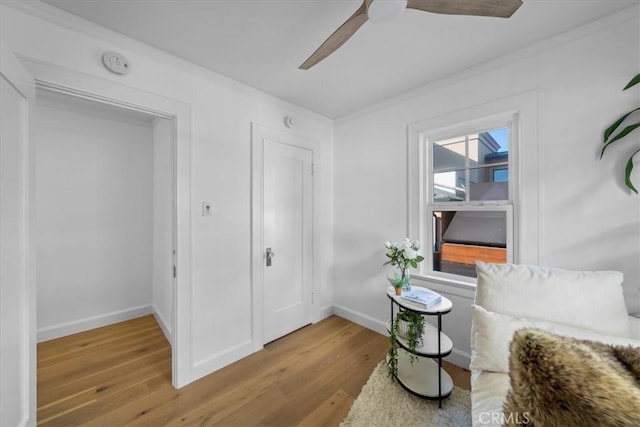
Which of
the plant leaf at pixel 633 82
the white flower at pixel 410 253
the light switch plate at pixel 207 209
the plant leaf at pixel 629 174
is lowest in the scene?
the white flower at pixel 410 253

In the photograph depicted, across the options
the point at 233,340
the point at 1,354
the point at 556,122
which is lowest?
the point at 233,340

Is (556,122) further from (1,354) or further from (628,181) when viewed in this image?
(1,354)

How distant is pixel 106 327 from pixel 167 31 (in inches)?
126

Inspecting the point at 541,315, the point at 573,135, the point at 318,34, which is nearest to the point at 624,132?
the point at 573,135

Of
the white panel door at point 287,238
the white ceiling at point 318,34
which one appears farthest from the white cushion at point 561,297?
the white panel door at point 287,238

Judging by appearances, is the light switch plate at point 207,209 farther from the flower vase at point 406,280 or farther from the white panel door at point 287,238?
the flower vase at point 406,280

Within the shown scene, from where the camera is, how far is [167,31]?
1.61 m

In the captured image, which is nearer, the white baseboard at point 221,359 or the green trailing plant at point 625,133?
the green trailing plant at point 625,133

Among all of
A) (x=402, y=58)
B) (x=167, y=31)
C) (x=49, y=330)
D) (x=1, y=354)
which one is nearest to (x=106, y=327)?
(x=49, y=330)

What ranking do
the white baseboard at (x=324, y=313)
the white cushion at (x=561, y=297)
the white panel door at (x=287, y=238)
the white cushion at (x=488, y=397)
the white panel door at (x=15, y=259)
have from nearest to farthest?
1. the white cushion at (x=488, y=397)
2. the white panel door at (x=15, y=259)
3. the white cushion at (x=561, y=297)
4. the white panel door at (x=287, y=238)
5. the white baseboard at (x=324, y=313)

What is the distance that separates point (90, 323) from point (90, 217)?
1.22 metres

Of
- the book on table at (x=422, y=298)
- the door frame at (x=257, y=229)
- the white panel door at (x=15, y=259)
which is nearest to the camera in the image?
the white panel door at (x=15, y=259)

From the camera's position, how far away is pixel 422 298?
1.75 metres

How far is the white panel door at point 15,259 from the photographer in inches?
43.2
